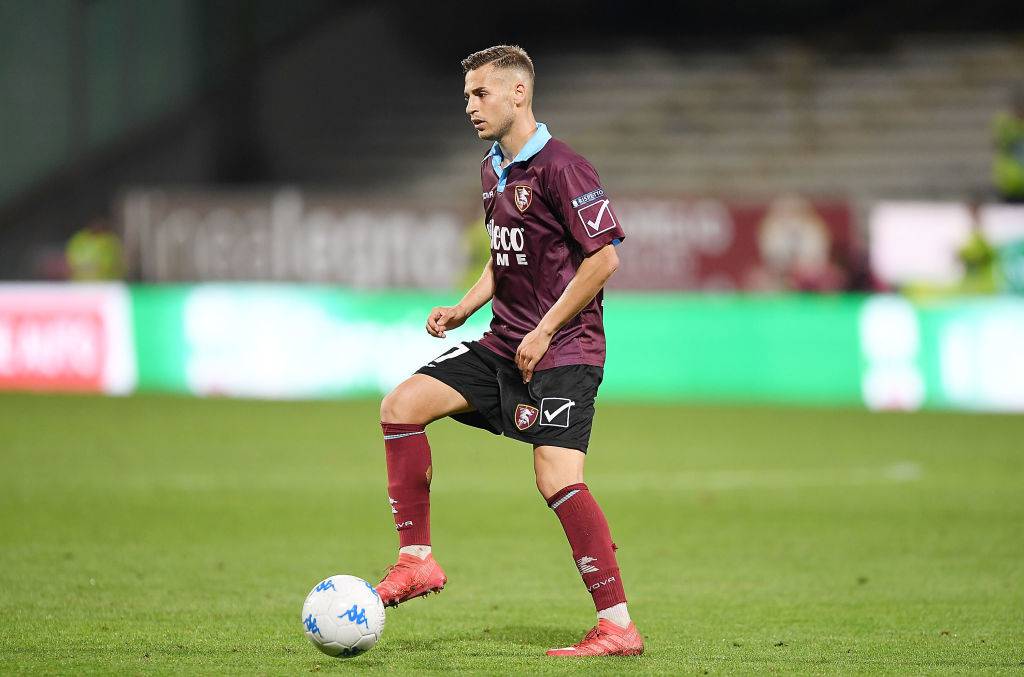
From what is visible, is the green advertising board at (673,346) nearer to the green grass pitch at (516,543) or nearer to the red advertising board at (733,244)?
the green grass pitch at (516,543)

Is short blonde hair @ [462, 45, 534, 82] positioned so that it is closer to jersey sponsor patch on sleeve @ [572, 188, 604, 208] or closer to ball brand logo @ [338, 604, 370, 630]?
jersey sponsor patch on sleeve @ [572, 188, 604, 208]

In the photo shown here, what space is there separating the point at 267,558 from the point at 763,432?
6792mm

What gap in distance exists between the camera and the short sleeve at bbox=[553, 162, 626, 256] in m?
5.41

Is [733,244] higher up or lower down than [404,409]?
higher up

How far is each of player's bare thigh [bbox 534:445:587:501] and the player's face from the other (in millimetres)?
1101

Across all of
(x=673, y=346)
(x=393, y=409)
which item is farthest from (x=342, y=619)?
(x=673, y=346)

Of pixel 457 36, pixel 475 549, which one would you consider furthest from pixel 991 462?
pixel 457 36

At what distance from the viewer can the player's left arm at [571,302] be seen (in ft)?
17.8

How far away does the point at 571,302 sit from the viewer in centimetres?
542

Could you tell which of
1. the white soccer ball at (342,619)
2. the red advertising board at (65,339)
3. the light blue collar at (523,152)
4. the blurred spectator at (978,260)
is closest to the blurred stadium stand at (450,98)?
the blurred spectator at (978,260)

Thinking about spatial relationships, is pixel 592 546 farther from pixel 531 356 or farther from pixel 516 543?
pixel 516 543

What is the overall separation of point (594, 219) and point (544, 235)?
9.2 inches

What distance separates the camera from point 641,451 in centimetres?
1255

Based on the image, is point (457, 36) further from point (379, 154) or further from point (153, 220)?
point (153, 220)
